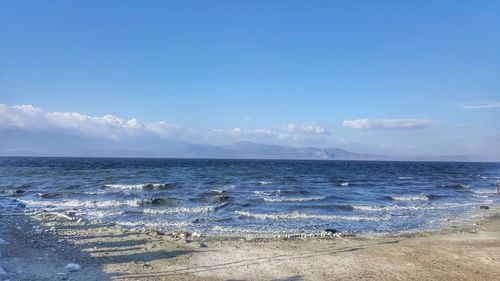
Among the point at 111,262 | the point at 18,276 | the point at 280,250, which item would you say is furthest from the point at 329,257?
the point at 18,276

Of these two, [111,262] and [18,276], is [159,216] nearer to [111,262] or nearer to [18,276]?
[111,262]

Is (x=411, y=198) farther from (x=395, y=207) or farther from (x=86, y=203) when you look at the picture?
(x=86, y=203)

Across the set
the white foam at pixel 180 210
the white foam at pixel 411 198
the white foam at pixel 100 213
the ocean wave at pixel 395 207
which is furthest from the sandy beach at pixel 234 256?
the white foam at pixel 411 198

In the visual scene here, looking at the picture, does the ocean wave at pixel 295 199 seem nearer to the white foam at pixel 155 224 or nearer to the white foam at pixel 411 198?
the white foam at pixel 411 198

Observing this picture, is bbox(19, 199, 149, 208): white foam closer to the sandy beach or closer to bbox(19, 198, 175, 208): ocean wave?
bbox(19, 198, 175, 208): ocean wave

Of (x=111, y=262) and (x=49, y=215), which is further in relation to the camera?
(x=49, y=215)

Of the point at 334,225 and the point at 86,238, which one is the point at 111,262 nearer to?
the point at 86,238

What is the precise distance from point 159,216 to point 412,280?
1497 cm

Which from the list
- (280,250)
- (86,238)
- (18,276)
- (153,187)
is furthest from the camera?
(153,187)

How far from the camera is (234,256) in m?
13.2

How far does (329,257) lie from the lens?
526 inches

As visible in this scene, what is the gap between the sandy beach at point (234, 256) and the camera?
36.9 ft

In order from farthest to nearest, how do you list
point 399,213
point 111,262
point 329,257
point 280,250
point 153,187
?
point 153,187, point 399,213, point 280,250, point 329,257, point 111,262

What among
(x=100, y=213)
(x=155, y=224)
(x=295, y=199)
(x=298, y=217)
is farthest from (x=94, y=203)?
(x=295, y=199)
